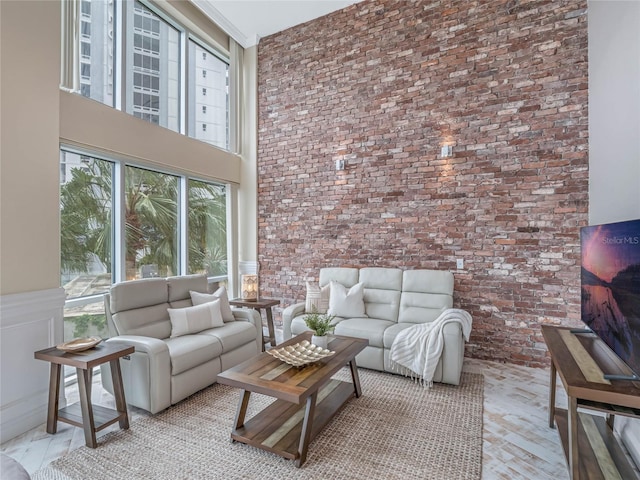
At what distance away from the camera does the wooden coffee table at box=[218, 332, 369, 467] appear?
202 cm

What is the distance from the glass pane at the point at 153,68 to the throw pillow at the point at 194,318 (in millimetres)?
2327

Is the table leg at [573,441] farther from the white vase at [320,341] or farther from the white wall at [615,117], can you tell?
the white vase at [320,341]

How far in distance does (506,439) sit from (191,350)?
2.44 meters

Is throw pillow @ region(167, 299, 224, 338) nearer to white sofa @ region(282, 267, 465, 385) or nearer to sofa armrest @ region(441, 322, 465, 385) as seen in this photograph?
white sofa @ region(282, 267, 465, 385)

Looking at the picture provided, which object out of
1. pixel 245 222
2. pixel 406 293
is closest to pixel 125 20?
pixel 245 222

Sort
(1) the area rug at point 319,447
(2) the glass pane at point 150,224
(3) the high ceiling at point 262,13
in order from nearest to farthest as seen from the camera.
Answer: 1. (1) the area rug at point 319,447
2. (2) the glass pane at point 150,224
3. (3) the high ceiling at point 262,13

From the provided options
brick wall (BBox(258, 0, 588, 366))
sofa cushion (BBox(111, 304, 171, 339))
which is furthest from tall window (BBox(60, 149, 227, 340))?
brick wall (BBox(258, 0, 588, 366))

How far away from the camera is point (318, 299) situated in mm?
4113

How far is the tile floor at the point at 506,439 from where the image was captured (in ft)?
6.56

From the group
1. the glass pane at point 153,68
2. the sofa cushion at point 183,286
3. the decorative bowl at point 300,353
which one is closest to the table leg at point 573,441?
the decorative bowl at point 300,353

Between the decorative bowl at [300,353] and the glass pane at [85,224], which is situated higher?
the glass pane at [85,224]

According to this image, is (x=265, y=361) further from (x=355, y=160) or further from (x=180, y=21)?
(x=180, y=21)

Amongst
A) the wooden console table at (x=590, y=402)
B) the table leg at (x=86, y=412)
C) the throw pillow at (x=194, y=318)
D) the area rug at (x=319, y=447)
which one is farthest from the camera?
the throw pillow at (x=194, y=318)

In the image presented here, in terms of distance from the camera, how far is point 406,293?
3865mm
